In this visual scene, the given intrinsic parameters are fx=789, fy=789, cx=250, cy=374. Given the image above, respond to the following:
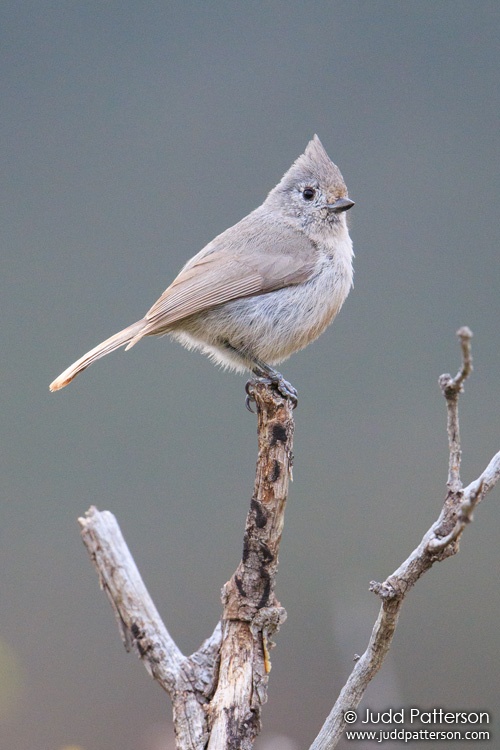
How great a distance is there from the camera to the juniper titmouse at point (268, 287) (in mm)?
2770

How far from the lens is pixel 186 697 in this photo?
2.10 m

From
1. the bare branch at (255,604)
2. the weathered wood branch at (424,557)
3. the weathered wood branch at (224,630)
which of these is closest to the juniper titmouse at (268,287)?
the bare branch at (255,604)

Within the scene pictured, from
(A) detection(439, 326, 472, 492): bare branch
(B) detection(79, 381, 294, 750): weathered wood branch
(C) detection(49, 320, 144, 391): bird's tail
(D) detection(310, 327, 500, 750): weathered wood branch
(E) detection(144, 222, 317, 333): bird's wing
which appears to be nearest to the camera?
(A) detection(439, 326, 472, 492): bare branch

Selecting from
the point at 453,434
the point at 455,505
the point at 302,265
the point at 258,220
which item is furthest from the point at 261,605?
the point at 258,220

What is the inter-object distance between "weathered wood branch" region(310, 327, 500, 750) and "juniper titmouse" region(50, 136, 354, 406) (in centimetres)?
94

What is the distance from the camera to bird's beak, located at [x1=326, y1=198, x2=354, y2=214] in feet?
9.87

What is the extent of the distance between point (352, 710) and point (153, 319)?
1438mm

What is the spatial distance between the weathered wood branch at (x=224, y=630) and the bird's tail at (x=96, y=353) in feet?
1.78

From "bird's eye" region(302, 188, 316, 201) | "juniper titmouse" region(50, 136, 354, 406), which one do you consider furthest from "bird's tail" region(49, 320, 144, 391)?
"bird's eye" region(302, 188, 316, 201)

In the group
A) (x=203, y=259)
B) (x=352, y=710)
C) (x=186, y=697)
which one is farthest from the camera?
(x=203, y=259)

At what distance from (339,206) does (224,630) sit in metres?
1.64

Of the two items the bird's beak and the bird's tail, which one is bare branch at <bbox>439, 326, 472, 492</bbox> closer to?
the bird's tail

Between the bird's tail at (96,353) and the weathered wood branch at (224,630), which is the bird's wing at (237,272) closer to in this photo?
the bird's tail at (96,353)

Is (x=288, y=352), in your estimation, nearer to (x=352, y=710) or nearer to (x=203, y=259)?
(x=203, y=259)
